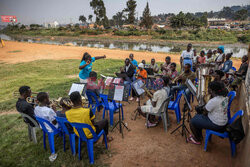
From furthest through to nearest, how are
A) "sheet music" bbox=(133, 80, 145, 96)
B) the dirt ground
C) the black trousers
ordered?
"sheet music" bbox=(133, 80, 145, 96), the black trousers, the dirt ground

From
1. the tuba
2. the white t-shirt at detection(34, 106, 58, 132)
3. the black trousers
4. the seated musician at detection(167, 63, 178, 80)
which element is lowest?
the black trousers

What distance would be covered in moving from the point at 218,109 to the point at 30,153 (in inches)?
173

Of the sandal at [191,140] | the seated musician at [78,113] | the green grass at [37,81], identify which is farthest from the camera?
the green grass at [37,81]

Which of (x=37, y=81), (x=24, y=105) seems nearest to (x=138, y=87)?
(x=24, y=105)

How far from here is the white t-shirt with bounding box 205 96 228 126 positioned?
3.29 metres

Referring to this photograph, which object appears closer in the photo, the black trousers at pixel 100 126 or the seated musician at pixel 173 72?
the black trousers at pixel 100 126

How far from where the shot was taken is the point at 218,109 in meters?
3.32

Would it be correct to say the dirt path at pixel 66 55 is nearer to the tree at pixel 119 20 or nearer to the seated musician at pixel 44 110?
the seated musician at pixel 44 110

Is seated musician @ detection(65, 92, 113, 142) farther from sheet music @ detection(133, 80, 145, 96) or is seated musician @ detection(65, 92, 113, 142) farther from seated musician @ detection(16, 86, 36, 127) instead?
sheet music @ detection(133, 80, 145, 96)

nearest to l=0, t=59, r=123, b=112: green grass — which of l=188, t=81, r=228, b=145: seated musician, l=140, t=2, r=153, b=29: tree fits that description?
l=188, t=81, r=228, b=145: seated musician

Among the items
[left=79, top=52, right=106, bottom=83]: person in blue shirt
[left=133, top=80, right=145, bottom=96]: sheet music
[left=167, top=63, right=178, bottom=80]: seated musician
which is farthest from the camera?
[left=167, top=63, right=178, bottom=80]: seated musician

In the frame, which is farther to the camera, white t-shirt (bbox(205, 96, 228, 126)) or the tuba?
the tuba

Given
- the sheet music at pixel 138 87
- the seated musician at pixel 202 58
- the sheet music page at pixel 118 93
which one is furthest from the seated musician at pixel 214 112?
the seated musician at pixel 202 58

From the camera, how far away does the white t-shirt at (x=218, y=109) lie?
3.29 metres
